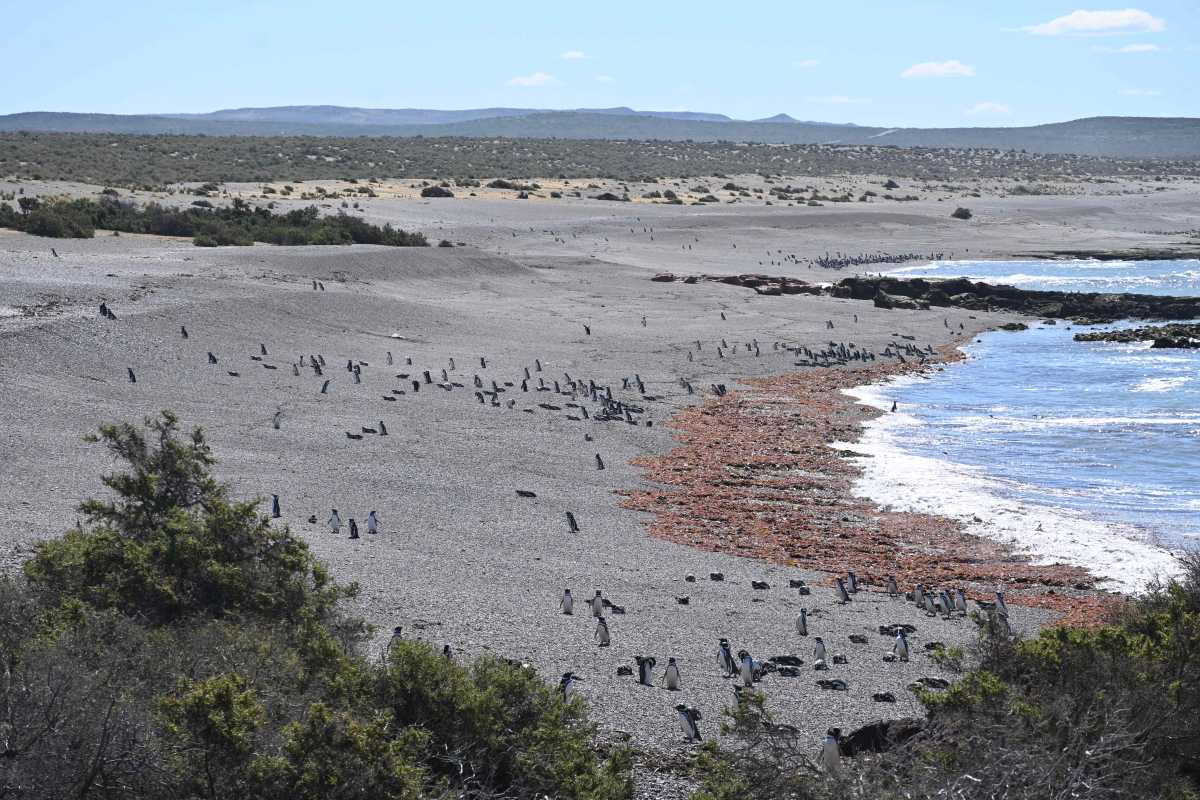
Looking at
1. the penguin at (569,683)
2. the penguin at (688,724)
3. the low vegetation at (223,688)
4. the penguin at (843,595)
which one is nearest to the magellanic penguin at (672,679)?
the penguin at (569,683)

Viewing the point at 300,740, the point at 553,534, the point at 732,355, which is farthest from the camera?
the point at 732,355

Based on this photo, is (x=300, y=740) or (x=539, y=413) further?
(x=539, y=413)

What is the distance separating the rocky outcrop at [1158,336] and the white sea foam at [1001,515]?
17.1 meters

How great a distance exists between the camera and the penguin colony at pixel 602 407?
12211mm

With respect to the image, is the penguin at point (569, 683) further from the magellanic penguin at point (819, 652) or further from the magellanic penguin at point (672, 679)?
the magellanic penguin at point (819, 652)

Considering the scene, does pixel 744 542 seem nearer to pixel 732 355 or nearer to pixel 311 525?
pixel 311 525

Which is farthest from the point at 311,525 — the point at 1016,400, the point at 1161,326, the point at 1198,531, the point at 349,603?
the point at 1161,326

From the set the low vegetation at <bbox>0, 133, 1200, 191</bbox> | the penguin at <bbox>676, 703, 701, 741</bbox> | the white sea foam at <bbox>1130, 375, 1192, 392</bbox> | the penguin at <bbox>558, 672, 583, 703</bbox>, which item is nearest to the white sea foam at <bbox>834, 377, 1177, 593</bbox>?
the penguin at <bbox>676, 703, 701, 741</bbox>

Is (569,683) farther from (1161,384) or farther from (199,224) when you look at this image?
(199,224)

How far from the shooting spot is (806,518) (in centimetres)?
1942

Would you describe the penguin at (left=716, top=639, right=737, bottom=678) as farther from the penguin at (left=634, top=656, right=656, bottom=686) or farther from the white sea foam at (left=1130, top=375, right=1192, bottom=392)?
the white sea foam at (left=1130, top=375, right=1192, bottom=392)

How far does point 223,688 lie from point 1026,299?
4266cm

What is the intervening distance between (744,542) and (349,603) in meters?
6.46

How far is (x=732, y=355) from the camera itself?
111 ft
